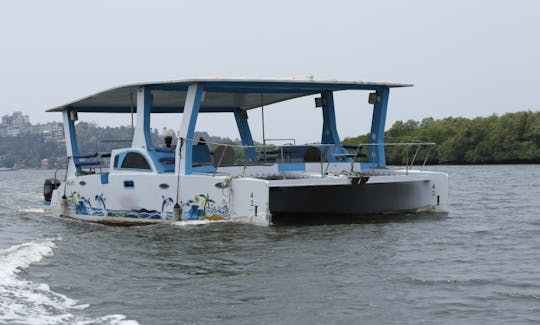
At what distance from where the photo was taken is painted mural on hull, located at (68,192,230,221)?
1547 cm

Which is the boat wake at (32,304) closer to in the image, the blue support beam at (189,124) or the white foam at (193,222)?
the white foam at (193,222)

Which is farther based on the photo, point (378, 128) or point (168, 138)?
point (378, 128)

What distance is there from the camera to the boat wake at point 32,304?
315 inches

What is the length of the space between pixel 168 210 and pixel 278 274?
6588mm

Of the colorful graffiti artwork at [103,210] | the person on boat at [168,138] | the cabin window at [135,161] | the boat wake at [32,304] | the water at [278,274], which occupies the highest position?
the person on boat at [168,138]

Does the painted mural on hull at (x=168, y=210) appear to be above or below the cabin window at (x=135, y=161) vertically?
below

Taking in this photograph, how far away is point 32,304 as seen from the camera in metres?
8.75

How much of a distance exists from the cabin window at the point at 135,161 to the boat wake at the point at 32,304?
5.67 meters

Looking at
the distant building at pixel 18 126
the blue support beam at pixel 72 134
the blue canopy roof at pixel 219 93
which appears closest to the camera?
the blue canopy roof at pixel 219 93

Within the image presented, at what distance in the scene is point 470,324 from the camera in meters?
7.57

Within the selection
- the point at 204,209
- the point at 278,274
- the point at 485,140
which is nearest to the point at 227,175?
the point at 204,209

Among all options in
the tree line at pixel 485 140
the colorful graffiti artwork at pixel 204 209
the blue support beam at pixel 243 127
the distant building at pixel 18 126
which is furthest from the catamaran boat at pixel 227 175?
the distant building at pixel 18 126

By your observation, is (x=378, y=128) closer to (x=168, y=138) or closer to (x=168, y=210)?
(x=168, y=138)

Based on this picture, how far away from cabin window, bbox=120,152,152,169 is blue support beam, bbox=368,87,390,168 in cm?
538
